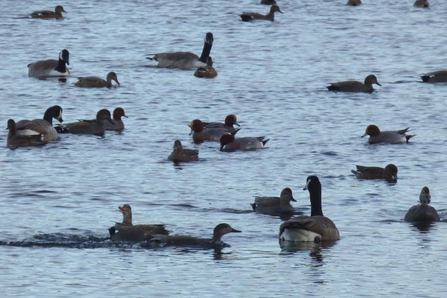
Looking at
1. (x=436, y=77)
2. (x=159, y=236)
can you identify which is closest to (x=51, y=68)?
(x=436, y=77)

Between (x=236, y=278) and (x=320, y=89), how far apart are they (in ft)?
60.0

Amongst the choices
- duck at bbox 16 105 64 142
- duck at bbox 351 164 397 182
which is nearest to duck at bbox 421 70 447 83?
duck at bbox 16 105 64 142

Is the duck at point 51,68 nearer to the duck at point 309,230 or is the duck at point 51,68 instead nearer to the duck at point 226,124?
the duck at point 226,124

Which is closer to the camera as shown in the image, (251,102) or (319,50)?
(251,102)

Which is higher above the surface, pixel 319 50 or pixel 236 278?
pixel 319 50

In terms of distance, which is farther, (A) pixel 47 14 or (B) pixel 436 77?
(A) pixel 47 14

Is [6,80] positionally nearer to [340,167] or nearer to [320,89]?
[320,89]

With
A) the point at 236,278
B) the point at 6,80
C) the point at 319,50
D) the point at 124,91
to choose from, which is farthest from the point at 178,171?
the point at 319,50

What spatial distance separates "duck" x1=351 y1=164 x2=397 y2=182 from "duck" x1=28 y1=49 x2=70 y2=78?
14.6 m

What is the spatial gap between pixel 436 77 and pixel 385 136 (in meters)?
9.00

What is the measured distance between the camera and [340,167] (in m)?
24.0

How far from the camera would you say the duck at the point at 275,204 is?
20.1 metres

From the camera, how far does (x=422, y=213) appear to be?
19.4m

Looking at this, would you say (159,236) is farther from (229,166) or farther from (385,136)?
(385,136)
